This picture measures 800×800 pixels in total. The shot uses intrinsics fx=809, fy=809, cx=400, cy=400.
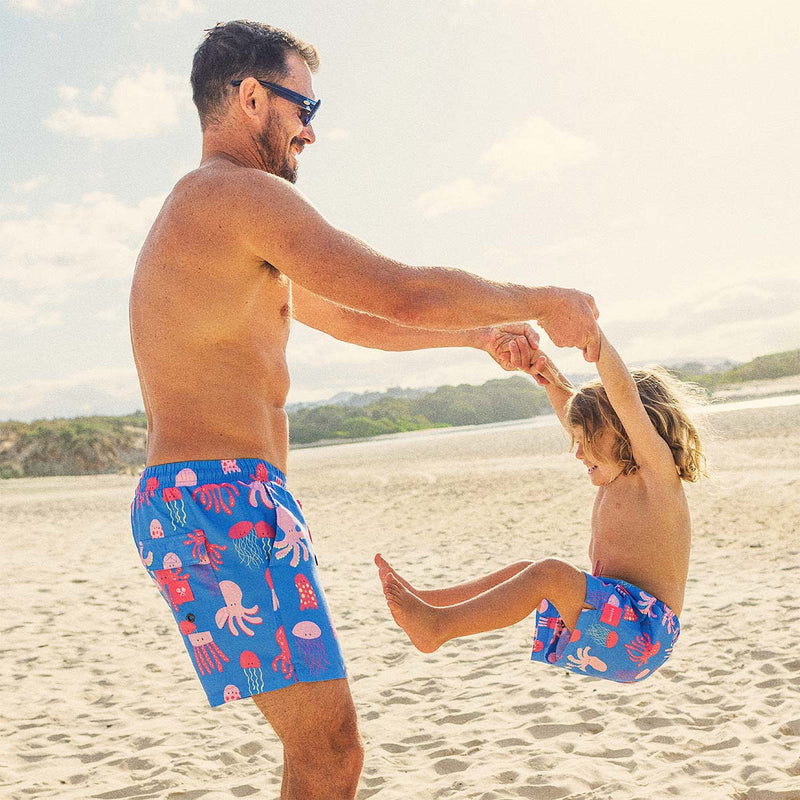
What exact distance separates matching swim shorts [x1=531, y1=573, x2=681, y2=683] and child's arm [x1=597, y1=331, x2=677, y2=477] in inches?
20.3

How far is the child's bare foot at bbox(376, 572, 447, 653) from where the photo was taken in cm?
285

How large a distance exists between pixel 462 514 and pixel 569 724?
30.3 feet

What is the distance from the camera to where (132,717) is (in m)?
5.12

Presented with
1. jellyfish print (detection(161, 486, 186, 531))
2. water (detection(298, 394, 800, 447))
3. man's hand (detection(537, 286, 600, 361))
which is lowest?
water (detection(298, 394, 800, 447))

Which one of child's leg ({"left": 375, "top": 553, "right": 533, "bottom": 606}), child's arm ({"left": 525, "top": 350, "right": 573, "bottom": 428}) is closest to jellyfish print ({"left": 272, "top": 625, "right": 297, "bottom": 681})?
child's leg ({"left": 375, "top": 553, "right": 533, "bottom": 606})

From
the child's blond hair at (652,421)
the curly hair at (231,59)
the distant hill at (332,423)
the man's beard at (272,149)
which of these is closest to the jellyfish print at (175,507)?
the man's beard at (272,149)

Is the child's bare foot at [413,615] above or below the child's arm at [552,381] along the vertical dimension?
below

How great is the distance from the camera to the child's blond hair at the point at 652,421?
3367mm

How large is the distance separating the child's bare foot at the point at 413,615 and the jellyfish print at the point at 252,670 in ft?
2.88

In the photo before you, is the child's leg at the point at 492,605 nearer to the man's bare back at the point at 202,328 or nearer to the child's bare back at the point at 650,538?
the child's bare back at the point at 650,538

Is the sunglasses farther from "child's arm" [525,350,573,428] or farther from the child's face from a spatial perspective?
the child's face

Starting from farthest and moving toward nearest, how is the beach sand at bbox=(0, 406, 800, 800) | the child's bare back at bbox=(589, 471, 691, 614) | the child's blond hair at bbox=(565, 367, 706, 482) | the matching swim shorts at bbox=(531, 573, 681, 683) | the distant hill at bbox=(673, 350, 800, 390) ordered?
the distant hill at bbox=(673, 350, 800, 390) < the beach sand at bbox=(0, 406, 800, 800) < the child's blond hair at bbox=(565, 367, 706, 482) < the child's bare back at bbox=(589, 471, 691, 614) < the matching swim shorts at bbox=(531, 573, 681, 683)

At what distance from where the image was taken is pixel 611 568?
3.36m

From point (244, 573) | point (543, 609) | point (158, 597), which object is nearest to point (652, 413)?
point (543, 609)
